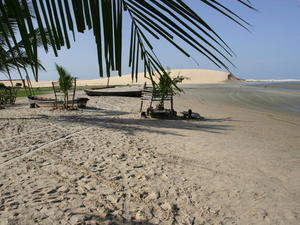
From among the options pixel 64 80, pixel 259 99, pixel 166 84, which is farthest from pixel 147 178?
pixel 259 99

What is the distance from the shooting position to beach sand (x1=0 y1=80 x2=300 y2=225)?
10.6 ft

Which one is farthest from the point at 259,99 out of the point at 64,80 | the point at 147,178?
the point at 147,178

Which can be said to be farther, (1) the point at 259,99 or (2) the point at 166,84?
(1) the point at 259,99

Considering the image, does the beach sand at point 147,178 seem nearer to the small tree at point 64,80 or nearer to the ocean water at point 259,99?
the small tree at point 64,80

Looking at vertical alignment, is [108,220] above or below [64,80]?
below

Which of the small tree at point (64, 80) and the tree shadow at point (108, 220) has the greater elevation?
the small tree at point (64, 80)

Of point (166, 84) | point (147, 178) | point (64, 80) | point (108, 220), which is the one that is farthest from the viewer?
point (64, 80)

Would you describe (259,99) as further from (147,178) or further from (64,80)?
(147,178)

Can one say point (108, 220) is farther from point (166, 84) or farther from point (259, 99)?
point (259, 99)

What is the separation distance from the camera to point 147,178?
14.0 feet

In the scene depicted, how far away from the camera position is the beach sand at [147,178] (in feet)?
10.6

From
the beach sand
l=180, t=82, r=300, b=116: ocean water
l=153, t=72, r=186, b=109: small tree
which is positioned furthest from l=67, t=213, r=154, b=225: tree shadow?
l=180, t=82, r=300, b=116: ocean water

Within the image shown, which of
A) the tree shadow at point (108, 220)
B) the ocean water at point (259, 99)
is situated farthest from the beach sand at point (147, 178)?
the ocean water at point (259, 99)

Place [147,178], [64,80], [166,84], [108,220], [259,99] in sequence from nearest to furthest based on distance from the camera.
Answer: [108,220] < [147,178] < [166,84] < [64,80] < [259,99]
